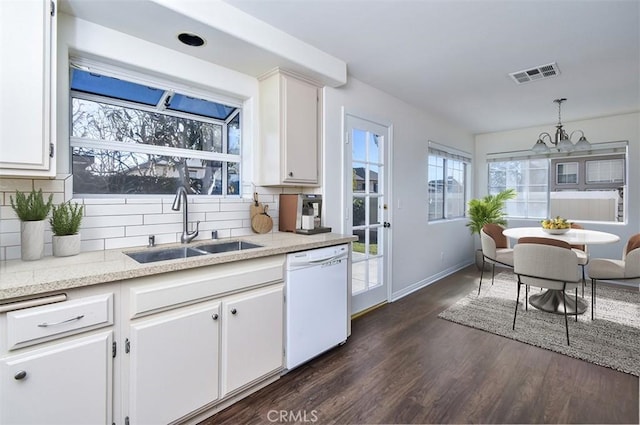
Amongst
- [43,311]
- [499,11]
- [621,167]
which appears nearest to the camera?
[43,311]

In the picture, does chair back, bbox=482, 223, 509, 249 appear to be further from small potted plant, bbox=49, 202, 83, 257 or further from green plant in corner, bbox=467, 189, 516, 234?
small potted plant, bbox=49, 202, 83, 257

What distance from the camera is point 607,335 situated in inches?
104

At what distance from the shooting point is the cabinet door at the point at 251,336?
5.68 ft

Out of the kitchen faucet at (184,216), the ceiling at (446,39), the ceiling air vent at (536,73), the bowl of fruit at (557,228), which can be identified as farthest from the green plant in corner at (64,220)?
the bowl of fruit at (557,228)

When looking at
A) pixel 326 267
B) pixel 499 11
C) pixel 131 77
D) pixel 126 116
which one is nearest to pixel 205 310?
pixel 326 267

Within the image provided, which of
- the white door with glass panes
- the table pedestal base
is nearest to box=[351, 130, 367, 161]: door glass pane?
the white door with glass panes

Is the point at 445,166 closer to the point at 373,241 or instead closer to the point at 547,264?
the point at 373,241

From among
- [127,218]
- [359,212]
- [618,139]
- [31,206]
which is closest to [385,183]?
[359,212]

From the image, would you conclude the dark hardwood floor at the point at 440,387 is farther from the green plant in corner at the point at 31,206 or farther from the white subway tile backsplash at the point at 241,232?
the green plant in corner at the point at 31,206

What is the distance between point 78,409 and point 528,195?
6.07 meters

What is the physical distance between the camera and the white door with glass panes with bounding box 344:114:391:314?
3.11m

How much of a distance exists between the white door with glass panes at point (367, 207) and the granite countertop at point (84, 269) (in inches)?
52.2

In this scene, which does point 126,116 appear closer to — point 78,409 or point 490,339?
point 78,409

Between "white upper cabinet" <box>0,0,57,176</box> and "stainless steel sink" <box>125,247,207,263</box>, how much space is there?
0.60m
